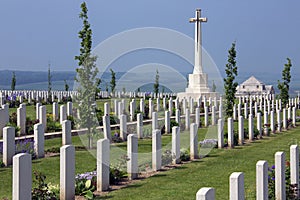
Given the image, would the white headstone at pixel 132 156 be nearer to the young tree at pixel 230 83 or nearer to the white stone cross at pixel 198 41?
the young tree at pixel 230 83

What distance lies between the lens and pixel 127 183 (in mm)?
9406

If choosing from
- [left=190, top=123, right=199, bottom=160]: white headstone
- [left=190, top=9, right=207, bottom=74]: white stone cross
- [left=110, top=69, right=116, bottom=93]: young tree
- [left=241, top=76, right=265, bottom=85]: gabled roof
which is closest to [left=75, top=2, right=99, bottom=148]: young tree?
[left=190, top=123, right=199, bottom=160]: white headstone

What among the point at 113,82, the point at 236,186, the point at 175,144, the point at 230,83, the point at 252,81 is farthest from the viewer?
the point at 252,81

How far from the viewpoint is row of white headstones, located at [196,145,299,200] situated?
454cm

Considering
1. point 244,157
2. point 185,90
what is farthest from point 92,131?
point 185,90

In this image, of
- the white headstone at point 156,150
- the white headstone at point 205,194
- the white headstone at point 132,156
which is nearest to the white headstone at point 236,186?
the white headstone at point 205,194

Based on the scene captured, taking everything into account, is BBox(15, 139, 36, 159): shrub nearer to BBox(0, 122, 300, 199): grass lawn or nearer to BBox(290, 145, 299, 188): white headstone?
BBox(0, 122, 300, 199): grass lawn

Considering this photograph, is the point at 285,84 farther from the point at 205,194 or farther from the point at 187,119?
the point at 205,194

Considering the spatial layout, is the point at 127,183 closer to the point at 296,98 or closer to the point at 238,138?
the point at 238,138

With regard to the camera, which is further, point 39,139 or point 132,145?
point 39,139

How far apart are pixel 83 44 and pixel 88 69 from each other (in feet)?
17.9

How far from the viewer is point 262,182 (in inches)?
240

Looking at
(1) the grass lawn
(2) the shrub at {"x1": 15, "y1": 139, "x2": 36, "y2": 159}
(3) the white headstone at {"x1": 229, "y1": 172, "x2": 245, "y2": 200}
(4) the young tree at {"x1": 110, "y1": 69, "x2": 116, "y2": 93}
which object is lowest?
(1) the grass lawn

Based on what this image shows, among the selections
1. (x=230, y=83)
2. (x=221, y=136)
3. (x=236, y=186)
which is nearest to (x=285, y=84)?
(x=230, y=83)
